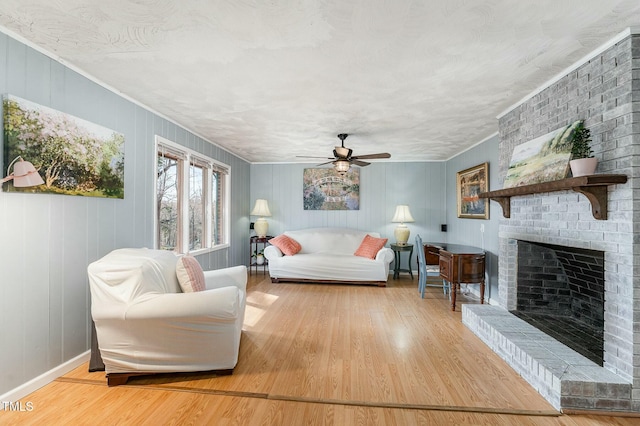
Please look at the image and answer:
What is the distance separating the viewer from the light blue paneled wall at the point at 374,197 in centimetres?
630

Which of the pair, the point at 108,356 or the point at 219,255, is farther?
the point at 219,255

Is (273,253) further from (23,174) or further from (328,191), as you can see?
(23,174)

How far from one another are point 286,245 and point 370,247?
1.63m

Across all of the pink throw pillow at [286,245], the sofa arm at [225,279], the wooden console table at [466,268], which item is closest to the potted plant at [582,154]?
the wooden console table at [466,268]

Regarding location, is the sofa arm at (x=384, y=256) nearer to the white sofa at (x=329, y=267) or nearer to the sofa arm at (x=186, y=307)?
the white sofa at (x=329, y=267)

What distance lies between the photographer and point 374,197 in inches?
253

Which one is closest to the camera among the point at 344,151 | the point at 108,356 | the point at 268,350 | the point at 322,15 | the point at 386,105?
the point at 322,15

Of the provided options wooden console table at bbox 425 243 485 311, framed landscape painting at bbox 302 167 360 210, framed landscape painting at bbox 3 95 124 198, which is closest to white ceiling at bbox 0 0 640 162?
framed landscape painting at bbox 3 95 124 198

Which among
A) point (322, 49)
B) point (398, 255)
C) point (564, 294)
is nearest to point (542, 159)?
point (564, 294)

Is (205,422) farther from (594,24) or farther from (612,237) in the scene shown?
(594,24)

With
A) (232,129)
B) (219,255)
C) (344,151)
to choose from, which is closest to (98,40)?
(232,129)

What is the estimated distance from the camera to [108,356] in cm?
216

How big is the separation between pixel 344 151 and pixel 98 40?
2.77 metres

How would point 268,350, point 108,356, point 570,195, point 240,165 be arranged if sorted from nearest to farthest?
point 108,356, point 570,195, point 268,350, point 240,165
